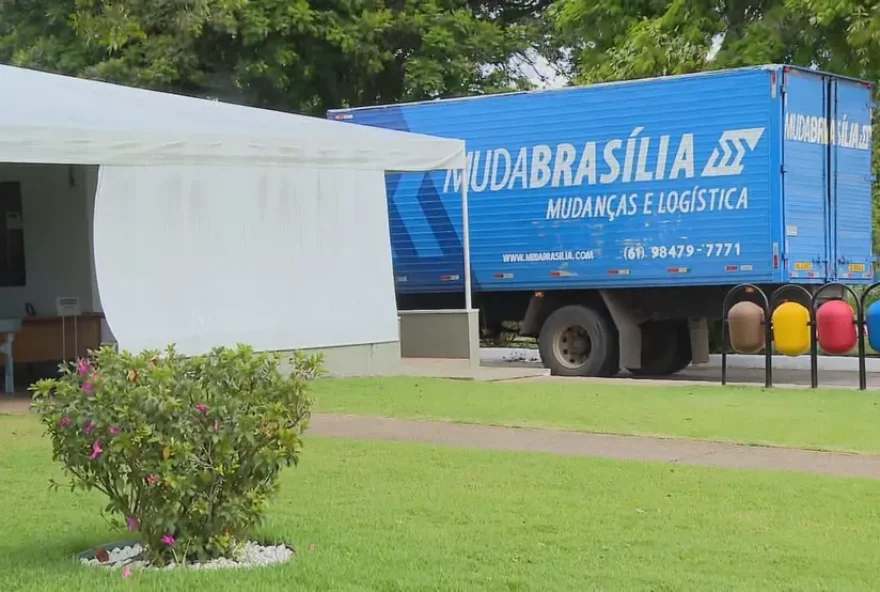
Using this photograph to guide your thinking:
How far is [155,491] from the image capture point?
19.7 feet

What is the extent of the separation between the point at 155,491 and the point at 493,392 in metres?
8.91

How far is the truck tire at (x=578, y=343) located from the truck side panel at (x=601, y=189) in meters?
0.47

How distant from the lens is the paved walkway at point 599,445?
9664 millimetres

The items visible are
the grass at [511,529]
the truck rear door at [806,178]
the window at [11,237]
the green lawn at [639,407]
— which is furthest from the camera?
the truck rear door at [806,178]

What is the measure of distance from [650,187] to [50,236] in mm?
7343

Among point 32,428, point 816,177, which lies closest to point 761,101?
point 816,177

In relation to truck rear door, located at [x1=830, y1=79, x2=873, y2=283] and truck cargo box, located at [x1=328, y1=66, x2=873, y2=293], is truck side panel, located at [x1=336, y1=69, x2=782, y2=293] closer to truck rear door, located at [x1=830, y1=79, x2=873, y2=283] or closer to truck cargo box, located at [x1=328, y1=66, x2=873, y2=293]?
truck cargo box, located at [x1=328, y1=66, x2=873, y2=293]

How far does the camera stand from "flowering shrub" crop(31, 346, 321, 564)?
19.4 ft

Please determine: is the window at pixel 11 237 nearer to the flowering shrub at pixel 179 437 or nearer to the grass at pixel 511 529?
the grass at pixel 511 529

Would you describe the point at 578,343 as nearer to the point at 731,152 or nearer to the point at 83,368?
the point at 731,152

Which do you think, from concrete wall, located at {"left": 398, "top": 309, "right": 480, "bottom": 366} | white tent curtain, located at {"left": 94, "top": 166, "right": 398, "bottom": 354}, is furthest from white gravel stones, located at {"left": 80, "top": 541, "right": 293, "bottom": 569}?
concrete wall, located at {"left": 398, "top": 309, "right": 480, "bottom": 366}

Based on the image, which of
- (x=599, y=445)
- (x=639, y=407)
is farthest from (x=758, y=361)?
(x=599, y=445)

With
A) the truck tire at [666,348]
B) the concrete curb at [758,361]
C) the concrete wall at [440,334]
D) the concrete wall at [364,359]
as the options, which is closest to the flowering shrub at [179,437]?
the concrete wall at [364,359]

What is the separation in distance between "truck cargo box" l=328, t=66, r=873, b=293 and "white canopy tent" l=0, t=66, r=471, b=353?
2.06 m
